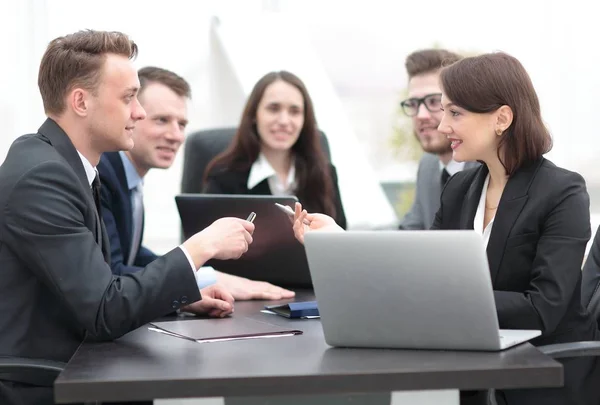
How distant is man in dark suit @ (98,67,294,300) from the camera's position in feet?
8.52

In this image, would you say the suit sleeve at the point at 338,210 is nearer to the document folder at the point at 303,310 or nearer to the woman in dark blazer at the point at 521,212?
the woman in dark blazer at the point at 521,212

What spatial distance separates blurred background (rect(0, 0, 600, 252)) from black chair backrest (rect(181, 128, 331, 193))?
1.19 meters

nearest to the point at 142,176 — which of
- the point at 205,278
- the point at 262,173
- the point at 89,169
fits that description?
the point at 262,173

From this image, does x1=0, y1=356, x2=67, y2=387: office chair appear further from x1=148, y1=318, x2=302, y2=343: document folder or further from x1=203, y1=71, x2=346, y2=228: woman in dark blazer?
x1=203, y1=71, x2=346, y2=228: woman in dark blazer

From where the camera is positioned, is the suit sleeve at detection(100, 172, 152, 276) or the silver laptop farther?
the suit sleeve at detection(100, 172, 152, 276)

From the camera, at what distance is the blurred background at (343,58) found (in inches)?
196

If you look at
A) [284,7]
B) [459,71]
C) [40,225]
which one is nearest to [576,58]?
[284,7]

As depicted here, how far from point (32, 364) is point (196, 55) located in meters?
3.79

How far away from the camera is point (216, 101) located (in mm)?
5473

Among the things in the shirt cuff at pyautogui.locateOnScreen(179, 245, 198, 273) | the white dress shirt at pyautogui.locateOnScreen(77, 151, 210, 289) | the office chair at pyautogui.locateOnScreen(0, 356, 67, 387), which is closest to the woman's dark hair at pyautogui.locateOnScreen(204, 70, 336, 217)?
the white dress shirt at pyautogui.locateOnScreen(77, 151, 210, 289)

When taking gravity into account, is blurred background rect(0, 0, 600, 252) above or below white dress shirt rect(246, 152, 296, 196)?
above

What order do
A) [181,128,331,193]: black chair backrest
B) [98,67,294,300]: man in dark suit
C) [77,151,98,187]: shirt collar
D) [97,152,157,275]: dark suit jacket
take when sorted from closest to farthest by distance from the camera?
[77,151,98,187]: shirt collar, [98,67,294,300]: man in dark suit, [97,152,157,275]: dark suit jacket, [181,128,331,193]: black chair backrest

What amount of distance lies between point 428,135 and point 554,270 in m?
1.50

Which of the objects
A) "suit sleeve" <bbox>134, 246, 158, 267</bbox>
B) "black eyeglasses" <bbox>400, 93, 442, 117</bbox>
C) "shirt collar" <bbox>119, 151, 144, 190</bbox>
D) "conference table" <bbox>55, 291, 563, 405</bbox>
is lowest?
"suit sleeve" <bbox>134, 246, 158, 267</bbox>
